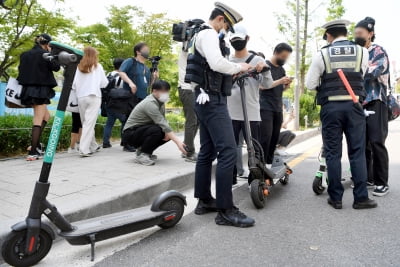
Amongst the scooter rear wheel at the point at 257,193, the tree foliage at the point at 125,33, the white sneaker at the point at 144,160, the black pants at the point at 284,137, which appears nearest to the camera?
the scooter rear wheel at the point at 257,193

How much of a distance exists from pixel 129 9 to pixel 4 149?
12681mm

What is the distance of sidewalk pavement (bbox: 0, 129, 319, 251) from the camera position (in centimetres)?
292

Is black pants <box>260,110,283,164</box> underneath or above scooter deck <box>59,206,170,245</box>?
above

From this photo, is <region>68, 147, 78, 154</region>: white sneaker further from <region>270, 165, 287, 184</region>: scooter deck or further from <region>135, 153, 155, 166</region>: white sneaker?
<region>270, 165, 287, 184</region>: scooter deck

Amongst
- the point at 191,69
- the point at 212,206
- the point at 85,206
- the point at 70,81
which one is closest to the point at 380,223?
the point at 212,206

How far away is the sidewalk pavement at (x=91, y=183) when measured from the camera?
9.57 ft

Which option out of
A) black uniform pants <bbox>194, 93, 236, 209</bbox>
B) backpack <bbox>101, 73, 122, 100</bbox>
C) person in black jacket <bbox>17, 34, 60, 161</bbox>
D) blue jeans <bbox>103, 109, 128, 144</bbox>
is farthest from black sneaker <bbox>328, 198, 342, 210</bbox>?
backpack <bbox>101, 73, 122, 100</bbox>

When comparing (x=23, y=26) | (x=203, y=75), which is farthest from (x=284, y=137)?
(x=23, y=26)

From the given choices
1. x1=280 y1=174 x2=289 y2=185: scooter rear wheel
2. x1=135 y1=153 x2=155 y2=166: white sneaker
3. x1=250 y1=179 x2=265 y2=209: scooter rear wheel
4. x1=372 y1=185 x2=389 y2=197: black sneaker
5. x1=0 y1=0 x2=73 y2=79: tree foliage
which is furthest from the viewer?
x1=0 y1=0 x2=73 y2=79: tree foliage

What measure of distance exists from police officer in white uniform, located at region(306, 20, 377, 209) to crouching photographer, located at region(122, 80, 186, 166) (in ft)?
6.95

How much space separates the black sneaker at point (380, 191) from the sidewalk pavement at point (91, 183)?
2134mm

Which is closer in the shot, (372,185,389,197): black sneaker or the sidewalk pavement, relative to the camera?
the sidewalk pavement

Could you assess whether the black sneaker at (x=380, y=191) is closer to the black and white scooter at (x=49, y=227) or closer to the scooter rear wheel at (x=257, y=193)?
the scooter rear wheel at (x=257, y=193)

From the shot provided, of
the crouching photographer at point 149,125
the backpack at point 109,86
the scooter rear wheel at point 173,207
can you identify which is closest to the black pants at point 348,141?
the scooter rear wheel at point 173,207
